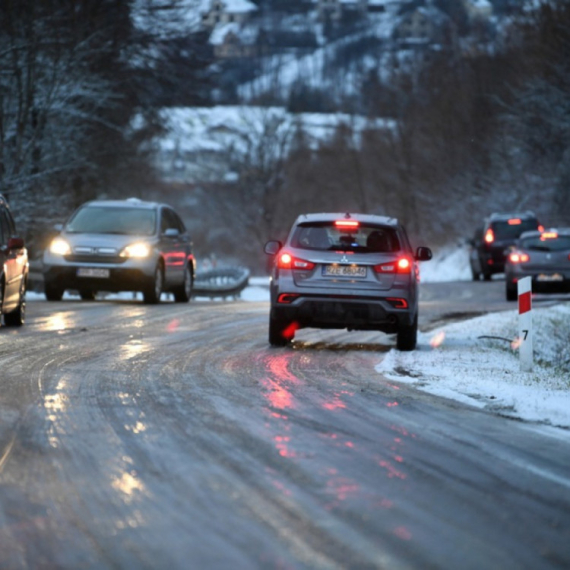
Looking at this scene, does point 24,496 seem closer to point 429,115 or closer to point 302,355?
point 302,355

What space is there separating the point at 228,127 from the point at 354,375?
7445cm

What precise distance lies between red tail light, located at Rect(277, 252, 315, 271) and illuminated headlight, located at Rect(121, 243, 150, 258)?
27.6ft

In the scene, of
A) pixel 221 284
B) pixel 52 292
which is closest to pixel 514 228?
pixel 221 284

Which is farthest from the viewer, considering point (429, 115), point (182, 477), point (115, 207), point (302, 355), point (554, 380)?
point (429, 115)

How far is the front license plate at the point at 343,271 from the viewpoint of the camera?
1507cm

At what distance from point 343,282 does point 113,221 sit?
10.1 m

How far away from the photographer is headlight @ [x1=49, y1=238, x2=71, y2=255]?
23.4 meters

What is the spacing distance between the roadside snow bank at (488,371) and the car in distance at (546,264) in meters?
9.40

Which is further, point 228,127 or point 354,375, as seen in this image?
point 228,127

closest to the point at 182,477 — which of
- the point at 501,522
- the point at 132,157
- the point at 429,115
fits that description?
the point at 501,522

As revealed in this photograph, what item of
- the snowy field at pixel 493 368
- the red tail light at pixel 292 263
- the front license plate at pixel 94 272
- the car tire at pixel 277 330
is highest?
the red tail light at pixel 292 263

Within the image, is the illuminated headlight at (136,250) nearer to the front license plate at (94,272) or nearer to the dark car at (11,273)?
the front license plate at (94,272)

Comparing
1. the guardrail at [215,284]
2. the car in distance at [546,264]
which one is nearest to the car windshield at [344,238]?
the car in distance at [546,264]

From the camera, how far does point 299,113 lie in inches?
3501
